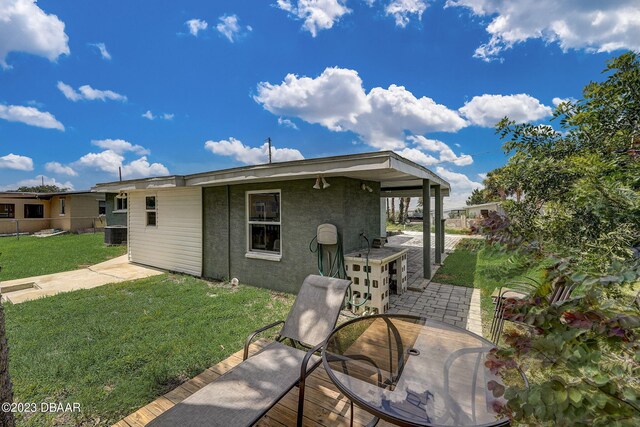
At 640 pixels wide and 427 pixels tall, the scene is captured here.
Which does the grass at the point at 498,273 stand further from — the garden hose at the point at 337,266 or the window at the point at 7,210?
the window at the point at 7,210

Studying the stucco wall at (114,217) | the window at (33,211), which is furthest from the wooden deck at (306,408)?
the window at (33,211)

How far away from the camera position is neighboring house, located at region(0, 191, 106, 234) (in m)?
19.0

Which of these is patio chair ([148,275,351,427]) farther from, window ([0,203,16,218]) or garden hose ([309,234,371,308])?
window ([0,203,16,218])

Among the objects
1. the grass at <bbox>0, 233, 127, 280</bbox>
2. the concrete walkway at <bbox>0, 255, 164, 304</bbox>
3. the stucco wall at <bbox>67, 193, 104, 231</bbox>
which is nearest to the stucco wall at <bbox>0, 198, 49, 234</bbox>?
the stucco wall at <bbox>67, 193, 104, 231</bbox>

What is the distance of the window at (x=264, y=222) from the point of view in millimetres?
5945

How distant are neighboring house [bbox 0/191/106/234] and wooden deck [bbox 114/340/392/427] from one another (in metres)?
21.7

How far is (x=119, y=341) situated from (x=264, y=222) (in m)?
3.30

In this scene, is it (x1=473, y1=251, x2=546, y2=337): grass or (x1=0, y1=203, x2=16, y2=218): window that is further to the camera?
(x1=0, y1=203, x2=16, y2=218): window

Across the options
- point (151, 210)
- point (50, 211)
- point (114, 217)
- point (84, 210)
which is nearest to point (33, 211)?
point (50, 211)

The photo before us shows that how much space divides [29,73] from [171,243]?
42.1 ft

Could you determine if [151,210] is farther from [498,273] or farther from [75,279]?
[498,273]

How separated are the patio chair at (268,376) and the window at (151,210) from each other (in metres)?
7.44

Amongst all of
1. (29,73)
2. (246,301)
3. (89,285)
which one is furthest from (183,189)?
(29,73)

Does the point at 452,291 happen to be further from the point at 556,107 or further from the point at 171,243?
the point at 171,243
